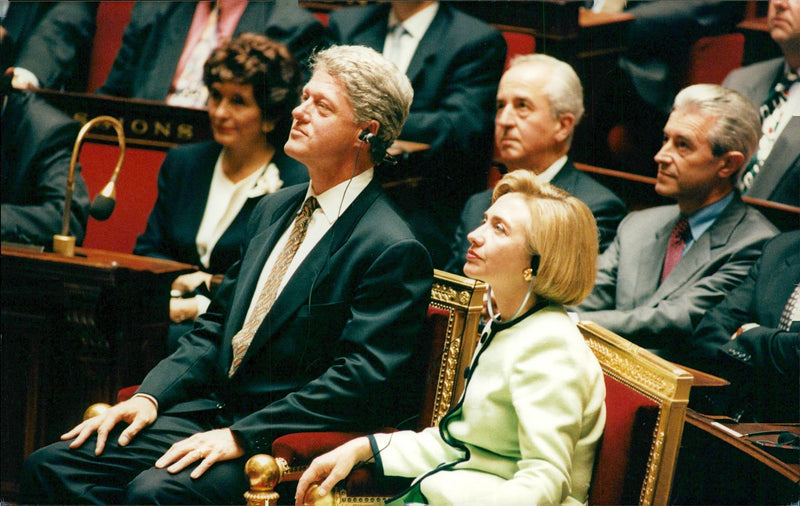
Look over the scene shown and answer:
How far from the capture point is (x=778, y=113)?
2686 millimetres

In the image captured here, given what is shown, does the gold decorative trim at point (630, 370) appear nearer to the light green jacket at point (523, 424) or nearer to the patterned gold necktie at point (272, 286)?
the light green jacket at point (523, 424)

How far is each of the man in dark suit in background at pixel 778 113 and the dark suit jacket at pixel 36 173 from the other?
2071mm

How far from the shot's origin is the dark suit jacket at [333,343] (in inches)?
78.0

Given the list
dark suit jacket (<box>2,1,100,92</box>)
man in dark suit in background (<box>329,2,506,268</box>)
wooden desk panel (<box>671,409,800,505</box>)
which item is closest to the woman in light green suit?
wooden desk panel (<box>671,409,800,505</box>)

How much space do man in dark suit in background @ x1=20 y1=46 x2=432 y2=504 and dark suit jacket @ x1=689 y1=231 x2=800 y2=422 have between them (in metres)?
0.82

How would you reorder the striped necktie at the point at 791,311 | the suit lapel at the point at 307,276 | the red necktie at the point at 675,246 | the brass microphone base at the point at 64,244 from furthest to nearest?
the brass microphone base at the point at 64,244 < the red necktie at the point at 675,246 < the striped necktie at the point at 791,311 < the suit lapel at the point at 307,276

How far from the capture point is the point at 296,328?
2.08m

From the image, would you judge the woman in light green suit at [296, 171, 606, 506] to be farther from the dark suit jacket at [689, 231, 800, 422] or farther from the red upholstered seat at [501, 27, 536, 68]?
the red upholstered seat at [501, 27, 536, 68]

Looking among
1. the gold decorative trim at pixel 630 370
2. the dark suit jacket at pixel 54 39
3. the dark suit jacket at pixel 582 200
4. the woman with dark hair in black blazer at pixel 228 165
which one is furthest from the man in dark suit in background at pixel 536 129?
the dark suit jacket at pixel 54 39

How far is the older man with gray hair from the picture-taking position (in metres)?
2.47

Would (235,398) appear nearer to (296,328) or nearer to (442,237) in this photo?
(296,328)

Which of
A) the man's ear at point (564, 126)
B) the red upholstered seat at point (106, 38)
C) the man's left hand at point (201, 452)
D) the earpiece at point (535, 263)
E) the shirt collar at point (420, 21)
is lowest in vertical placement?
the man's left hand at point (201, 452)

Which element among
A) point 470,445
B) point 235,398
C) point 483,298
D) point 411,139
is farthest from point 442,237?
point 470,445

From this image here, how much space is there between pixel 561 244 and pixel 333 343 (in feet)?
2.01
